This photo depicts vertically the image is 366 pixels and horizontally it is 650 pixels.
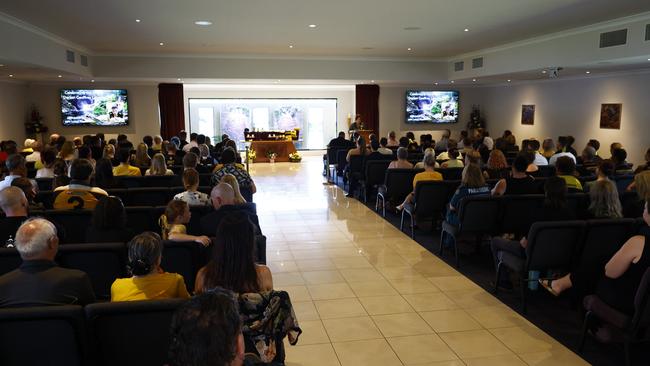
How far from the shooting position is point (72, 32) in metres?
9.77

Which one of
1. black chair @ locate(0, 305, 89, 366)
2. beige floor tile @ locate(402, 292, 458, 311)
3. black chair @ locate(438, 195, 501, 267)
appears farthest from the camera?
black chair @ locate(438, 195, 501, 267)

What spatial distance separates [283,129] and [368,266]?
49.5 ft

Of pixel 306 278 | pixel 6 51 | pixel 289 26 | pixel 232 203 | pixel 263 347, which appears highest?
pixel 289 26

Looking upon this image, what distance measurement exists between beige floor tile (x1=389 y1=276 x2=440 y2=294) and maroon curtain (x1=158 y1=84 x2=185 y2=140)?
1291 centimetres

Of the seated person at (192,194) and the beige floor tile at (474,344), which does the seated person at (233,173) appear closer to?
the seated person at (192,194)

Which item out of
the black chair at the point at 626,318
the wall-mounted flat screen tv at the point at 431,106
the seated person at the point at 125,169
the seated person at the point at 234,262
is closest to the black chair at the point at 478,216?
the black chair at the point at 626,318

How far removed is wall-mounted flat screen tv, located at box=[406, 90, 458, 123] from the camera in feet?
59.7

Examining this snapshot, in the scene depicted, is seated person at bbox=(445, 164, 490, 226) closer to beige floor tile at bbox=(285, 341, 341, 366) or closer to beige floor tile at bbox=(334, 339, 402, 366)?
beige floor tile at bbox=(334, 339, 402, 366)

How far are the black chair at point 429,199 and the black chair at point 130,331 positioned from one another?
4.86 metres

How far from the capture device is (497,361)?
3.74 metres

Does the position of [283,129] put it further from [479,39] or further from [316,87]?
[479,39]

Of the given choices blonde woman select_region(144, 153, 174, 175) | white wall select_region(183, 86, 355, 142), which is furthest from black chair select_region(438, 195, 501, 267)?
white wall select_region(183, 86, 355, 142)

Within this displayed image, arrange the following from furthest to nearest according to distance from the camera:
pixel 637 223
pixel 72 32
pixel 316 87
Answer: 1. pixel 316 87
2. pixel 72 32
3. pixel 637 223

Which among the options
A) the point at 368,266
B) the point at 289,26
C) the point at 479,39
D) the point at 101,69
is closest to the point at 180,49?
the point at 101,69
